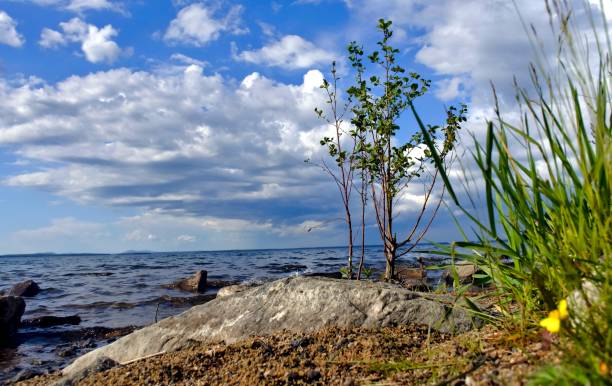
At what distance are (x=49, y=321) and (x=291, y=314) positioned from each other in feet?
31.7

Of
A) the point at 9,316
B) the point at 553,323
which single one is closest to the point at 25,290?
the point at 9,316

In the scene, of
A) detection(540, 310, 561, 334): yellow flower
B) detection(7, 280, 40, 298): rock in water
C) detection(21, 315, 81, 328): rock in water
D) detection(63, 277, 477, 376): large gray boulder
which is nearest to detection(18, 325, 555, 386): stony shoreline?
detection(63, 277, 477, 376): large gray boulder

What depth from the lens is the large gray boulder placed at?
3.87m

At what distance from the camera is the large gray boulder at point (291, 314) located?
3.87 m

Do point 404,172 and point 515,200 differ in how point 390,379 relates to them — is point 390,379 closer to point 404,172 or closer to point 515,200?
point 515,200

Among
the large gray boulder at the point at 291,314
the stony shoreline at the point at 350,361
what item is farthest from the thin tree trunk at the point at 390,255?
the stony shoreline at the point at 350,361

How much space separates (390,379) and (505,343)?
0.56 m

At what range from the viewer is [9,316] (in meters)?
10.5

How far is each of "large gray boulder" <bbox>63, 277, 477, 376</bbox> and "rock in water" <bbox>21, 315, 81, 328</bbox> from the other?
300 inches

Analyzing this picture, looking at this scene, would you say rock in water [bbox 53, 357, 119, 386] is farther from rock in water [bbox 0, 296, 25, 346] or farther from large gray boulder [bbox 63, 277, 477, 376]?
rock in water [bbox 0, 296, 25, 346]

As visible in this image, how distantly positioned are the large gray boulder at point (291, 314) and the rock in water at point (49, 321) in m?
7.62

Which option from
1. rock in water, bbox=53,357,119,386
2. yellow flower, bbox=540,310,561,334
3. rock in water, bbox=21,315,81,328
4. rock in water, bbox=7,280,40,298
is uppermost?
yellow flower, bbox=540,310,561,334

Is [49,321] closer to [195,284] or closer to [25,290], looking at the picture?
[195,284]

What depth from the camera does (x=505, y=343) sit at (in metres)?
2.29
